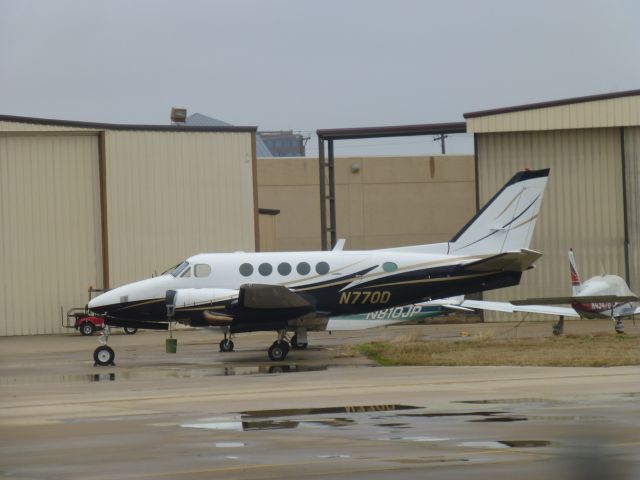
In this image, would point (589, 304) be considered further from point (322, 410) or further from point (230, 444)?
point (230, 444)

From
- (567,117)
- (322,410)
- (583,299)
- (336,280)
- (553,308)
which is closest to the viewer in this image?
(322,410)

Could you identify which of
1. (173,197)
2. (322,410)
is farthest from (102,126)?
(322,410)

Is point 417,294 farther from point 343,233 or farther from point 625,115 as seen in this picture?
point 343,233

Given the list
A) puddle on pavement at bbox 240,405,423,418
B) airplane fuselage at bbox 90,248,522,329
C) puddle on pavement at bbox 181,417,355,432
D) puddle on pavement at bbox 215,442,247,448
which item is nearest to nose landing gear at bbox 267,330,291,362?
airplane fuselage at bbox 90,248,522,329

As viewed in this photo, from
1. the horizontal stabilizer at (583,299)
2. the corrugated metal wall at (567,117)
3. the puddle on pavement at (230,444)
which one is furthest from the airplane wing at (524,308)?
the puddle on pavement at (230,444)

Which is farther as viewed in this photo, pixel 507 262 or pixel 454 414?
pixel 507 262

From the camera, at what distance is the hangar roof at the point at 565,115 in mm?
42594

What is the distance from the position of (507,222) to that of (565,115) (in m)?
16.0

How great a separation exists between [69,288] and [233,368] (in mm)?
20946

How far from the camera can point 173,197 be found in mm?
45438

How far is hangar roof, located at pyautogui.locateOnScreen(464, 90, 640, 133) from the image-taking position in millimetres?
42594

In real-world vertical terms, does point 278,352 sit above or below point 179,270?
below

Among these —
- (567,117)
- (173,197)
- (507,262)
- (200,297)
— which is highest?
(567,117)

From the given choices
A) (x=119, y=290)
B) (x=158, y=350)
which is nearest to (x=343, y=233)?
(x=158, y=350)
